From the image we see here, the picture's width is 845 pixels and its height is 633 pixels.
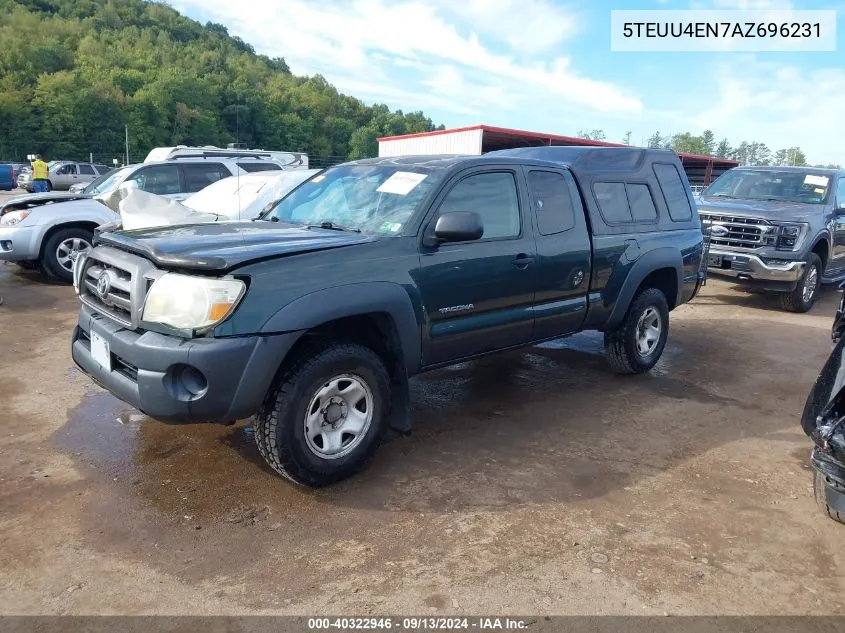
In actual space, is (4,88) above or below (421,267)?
above

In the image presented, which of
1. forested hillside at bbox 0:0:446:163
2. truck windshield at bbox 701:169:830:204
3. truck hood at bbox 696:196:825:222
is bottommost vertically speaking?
truck hood at bbox 696:196:825:222

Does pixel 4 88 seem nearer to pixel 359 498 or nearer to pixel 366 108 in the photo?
pixel 366 108

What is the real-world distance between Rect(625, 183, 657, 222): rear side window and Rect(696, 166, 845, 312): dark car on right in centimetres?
327

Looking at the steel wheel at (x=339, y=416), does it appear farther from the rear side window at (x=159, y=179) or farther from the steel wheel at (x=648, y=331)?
the rear side window at (x=159, y=179)

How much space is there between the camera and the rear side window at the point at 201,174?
1071 centimetres

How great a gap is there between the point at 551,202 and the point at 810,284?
20.2 ft

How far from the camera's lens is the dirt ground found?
259 cm

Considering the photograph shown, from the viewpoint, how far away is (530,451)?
3.98 m

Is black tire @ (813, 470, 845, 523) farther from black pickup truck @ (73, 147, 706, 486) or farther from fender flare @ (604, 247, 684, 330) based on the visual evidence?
fender flare @ (604, 247, 684, 330)

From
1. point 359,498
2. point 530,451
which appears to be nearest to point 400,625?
point 359,498

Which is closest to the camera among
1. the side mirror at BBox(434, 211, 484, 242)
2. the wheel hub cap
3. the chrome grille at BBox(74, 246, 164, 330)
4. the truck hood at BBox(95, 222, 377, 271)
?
the truck hood at BBox(95, 222, 377, 271)

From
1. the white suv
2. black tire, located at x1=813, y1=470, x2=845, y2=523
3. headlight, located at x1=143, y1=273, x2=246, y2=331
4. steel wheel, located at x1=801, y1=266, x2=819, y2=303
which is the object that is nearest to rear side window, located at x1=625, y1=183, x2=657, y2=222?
black tire, located at x1=813, y1=470, x2=845, y2=523

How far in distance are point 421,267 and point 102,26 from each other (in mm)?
122560

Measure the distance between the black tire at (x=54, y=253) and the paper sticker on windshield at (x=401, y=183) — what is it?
6250mm
